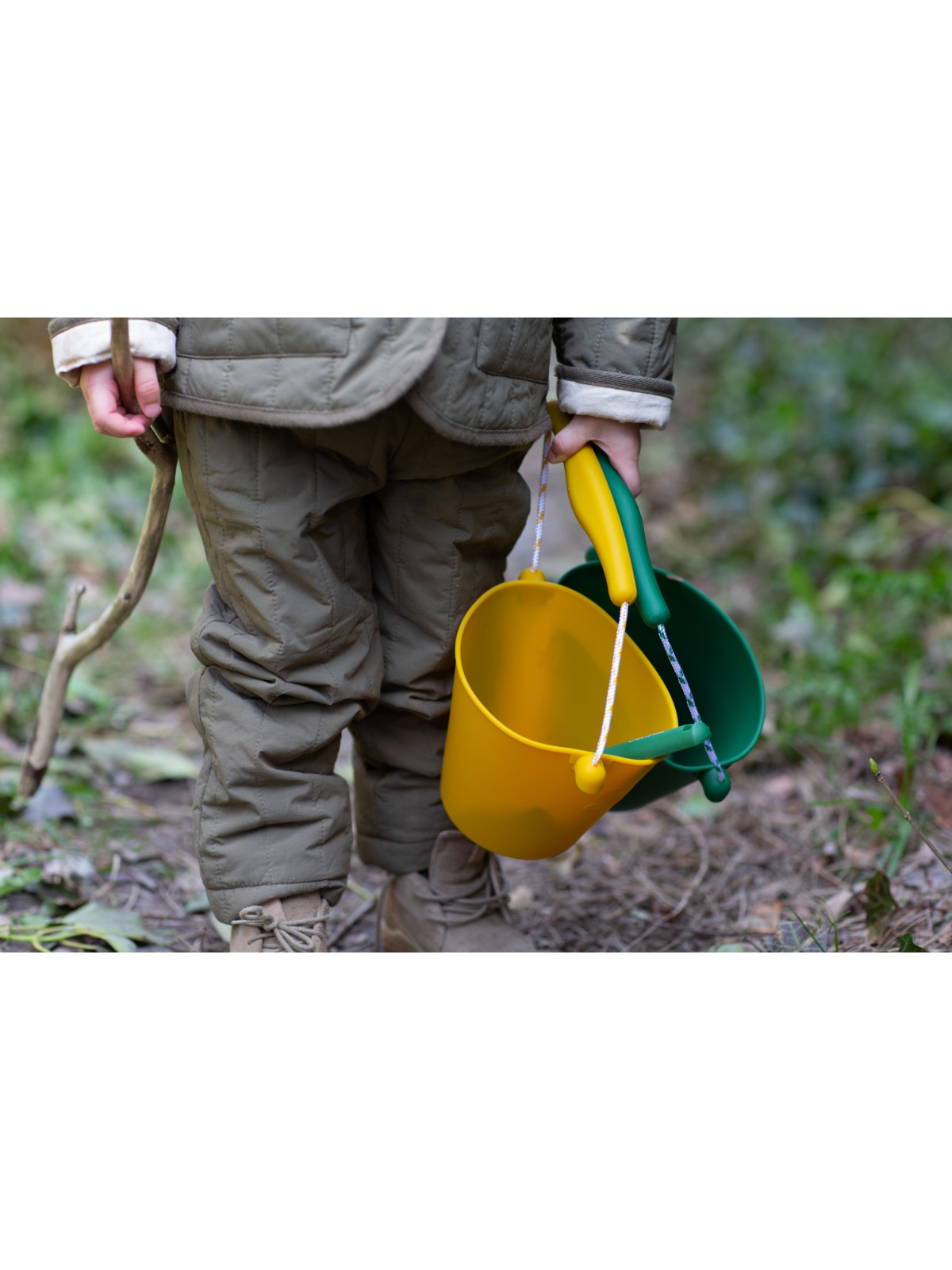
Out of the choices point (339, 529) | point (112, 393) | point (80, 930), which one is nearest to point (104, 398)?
point (112, 393)

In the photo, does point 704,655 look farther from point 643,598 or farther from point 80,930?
point 80,930

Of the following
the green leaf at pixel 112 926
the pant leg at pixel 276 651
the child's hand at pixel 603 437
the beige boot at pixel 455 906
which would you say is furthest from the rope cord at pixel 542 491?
the green leaf at pixel 112 926

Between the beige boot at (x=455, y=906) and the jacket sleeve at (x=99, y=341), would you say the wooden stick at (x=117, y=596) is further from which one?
the beige boot at (x=455, y=906)

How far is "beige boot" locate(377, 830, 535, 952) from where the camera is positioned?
1.48m

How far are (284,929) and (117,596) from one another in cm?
54

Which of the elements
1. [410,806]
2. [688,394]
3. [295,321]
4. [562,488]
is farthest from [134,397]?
[688,394]

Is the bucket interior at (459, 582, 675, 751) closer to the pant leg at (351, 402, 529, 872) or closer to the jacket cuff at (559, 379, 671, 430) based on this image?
the pant leg at (351, 402, 529, 872)

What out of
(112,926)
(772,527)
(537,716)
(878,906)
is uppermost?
(537,716)

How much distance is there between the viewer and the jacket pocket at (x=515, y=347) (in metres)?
1.11

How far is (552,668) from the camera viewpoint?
140 cm

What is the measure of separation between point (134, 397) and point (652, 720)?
71 cm

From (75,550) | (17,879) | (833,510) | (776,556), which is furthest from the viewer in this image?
(833,510)

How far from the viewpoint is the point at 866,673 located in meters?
2.23

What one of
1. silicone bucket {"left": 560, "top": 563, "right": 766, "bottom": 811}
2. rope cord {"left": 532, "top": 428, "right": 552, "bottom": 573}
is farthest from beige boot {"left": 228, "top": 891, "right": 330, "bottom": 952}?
rope cord {"left": 532, "top": 428, "right": 552, "bottom": 573}
